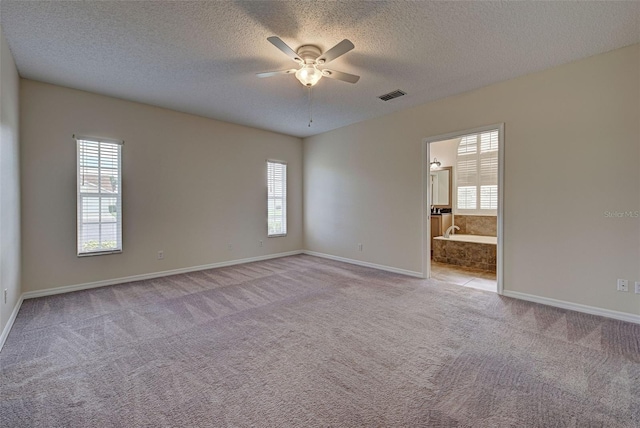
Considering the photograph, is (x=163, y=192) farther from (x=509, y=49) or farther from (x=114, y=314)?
(x=509, y=49)

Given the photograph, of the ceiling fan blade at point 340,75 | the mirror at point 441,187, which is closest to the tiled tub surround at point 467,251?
the mirror at point 441,187

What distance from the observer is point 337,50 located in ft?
7.89

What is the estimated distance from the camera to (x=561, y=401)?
1.71 meters

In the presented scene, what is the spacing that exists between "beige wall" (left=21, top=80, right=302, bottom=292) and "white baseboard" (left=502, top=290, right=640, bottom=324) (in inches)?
174

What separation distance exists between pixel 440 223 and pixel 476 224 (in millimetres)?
746

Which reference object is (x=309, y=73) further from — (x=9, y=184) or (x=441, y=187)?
(x=441, y=187)

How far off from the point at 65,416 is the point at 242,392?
0.97 m

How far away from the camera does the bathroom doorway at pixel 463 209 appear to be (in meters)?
4.77

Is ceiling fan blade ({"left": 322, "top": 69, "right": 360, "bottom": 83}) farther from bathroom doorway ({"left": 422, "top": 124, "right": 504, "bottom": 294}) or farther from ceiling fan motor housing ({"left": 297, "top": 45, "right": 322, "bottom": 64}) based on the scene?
bathroom doorway ({"left": 422, "top": 124, "right": 504, "bottom": 294})

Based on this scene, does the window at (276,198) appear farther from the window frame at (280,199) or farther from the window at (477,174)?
the window at (477,174)

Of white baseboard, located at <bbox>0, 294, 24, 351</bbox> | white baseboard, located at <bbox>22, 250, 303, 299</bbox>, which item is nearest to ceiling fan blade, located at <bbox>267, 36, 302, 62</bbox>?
white baseboard, located at <bbox>0, 294, 24, 351</bbox>

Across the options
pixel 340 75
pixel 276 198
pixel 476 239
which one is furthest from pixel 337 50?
pixel 476 239

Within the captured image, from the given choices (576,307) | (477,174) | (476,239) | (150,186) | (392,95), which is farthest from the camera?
(477,174)

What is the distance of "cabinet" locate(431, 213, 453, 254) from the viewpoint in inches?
257
